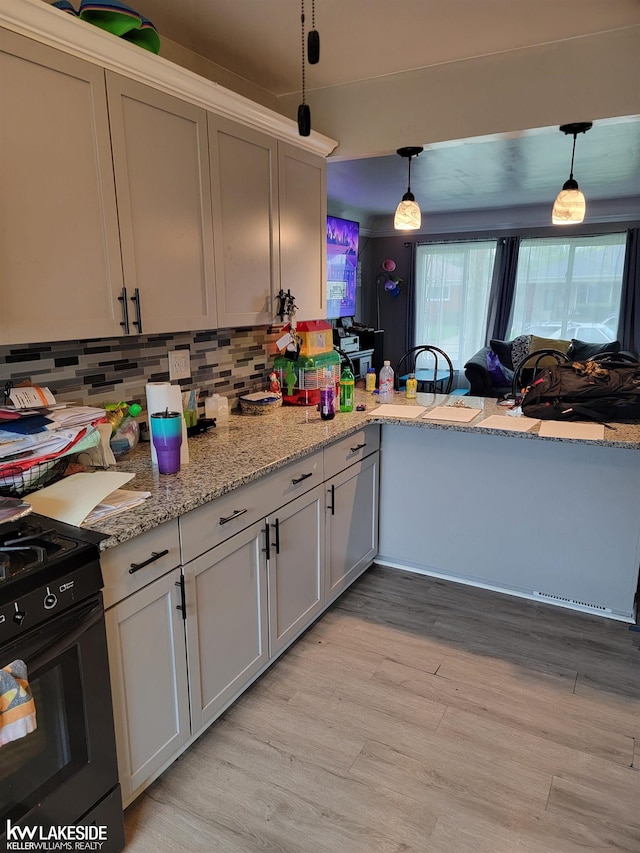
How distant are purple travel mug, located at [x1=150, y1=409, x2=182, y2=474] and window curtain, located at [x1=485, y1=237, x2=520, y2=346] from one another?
598 cm

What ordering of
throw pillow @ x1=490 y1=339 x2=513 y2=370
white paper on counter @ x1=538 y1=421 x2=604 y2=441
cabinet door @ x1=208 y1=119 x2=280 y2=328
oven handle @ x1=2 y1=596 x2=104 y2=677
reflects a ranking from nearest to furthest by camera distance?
oven handle @ x1=2 y1=596 x2=104 y2=677 → cabinet door @ x1=208 y1=119 x2=280 y2=328 → white paper on counter @ x1=538 y1=421 x2=604 y2=441 → throw pillow @ x1=490 y1=339 x2=513 y2=370

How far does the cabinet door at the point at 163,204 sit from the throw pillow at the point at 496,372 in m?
4.49

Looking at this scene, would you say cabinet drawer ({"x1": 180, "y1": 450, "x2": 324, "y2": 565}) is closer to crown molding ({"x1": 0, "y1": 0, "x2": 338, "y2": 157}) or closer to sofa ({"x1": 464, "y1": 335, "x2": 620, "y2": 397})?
crown molding ({"x1": 0, "y1": 0, "x2": 338, "y2": 157})

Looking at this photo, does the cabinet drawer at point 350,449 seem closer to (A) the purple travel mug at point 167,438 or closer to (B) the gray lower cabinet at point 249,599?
(B) the gray lower cabinet at point 249,599

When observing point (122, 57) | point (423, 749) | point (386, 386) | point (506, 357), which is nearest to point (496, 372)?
point (506, 357)

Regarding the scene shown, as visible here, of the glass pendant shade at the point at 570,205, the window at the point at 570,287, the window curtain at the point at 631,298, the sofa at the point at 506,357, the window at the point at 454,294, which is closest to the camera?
the glass pendant shade at the point at 570,205

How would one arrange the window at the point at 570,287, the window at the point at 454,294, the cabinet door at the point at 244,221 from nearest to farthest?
Answer: the cabinet door at the point at 244,221, the window at the point at 570,287, the window at the point at 454,294

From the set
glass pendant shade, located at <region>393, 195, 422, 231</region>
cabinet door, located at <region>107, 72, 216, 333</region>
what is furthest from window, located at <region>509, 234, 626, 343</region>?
cabinet door, located at <region>107, 72, 216, 333</region>

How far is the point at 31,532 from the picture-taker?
1323 millimetres

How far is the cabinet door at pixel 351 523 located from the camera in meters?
2.50

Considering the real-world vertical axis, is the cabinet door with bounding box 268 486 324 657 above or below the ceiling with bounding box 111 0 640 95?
below

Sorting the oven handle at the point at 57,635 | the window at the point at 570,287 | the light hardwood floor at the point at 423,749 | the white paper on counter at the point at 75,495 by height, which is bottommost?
the light hardwood floor at the point at 423,749

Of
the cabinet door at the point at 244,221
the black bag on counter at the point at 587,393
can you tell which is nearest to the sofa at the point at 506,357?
the black bag on counter at the point at 587,393

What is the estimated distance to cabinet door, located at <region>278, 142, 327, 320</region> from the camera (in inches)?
100
